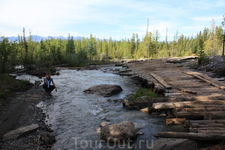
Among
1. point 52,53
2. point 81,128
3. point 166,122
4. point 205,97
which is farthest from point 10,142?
point 52,53

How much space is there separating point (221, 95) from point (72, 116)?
7096 mm

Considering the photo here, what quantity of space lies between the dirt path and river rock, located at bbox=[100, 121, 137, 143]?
1.99 m

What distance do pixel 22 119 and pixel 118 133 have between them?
461 centimetres

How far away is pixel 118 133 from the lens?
18.4ft

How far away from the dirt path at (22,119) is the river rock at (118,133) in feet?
6.53

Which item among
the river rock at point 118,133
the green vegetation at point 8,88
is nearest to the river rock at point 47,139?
the river rock at point 118,133

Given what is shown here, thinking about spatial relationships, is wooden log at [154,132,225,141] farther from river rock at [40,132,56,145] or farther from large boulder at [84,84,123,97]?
large boulder at [84,84,123,97]

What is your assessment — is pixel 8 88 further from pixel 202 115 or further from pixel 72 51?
pixel 72 51

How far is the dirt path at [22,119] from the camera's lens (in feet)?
17.5

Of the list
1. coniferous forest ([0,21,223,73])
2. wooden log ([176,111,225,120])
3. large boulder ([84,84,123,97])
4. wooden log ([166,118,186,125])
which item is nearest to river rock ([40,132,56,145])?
wooden log ([166,118,186,125])

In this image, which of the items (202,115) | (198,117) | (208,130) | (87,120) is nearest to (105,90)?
(87,120)

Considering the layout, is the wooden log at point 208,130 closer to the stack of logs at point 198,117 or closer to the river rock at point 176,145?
the stack of logs at point 198,117

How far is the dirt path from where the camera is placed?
17.5ft

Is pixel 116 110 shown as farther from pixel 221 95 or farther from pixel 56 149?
pixel 221 95
